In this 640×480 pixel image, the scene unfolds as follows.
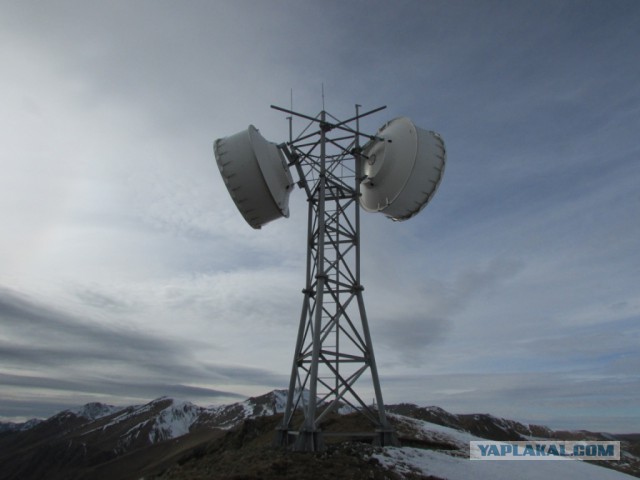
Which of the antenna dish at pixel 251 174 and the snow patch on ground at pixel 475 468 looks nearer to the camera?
the snow patch on ground at pixel 475 468

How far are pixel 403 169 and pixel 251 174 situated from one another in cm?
666

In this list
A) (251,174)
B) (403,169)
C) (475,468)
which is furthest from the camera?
A: (403,169)

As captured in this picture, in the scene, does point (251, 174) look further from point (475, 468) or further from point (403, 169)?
point (475, 468)

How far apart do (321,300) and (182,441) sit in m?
181

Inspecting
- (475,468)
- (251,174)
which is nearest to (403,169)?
(251,174)

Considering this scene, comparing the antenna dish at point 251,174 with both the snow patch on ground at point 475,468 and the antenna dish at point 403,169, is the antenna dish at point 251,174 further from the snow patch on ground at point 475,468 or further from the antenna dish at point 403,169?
the snow patch on ground at point 475,468

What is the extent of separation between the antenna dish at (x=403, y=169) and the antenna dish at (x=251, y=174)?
483cm

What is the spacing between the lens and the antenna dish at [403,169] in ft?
61.6

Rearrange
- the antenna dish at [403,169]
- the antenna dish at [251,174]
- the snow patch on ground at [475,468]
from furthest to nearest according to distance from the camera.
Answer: the antenna dish at [403,169] → the antenna dish at [251,174] → the snow patch on ground at [475,468]

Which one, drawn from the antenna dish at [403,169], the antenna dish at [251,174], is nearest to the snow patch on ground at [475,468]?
the antenna dish at [403,169]

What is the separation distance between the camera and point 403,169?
62.9 feet

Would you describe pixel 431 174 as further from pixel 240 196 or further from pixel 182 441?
pixel 182 441

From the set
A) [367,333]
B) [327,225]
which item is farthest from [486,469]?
[327,225]

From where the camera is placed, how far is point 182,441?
172 metres
